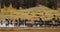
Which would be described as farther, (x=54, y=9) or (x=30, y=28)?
(x=54, y=9)

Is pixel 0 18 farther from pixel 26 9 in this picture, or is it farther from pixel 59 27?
pixel 59 27

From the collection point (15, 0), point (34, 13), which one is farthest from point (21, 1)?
point (34, 13)

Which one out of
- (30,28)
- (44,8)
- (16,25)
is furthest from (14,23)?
(44,8)

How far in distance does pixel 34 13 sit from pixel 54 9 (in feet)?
2.94

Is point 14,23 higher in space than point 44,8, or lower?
lower

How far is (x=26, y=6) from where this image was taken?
8.77 metres

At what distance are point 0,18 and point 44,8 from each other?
193 centimetres

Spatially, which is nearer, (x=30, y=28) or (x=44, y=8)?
(x=30, y=28)

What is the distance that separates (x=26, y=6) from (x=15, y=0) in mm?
552

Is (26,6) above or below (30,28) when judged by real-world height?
above

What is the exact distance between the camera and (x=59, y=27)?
821cm

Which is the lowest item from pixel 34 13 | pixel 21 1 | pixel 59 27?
pixel 59 27

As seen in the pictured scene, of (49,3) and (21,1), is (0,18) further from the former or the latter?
(49,3)

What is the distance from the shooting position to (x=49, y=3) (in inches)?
349
